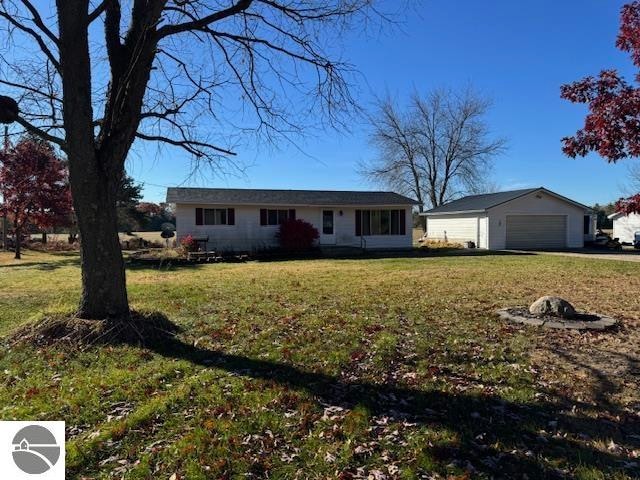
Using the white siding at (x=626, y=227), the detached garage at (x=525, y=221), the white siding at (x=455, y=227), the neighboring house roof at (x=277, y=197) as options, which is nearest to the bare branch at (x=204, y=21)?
the neighboring house roof at (x=277, y=197)

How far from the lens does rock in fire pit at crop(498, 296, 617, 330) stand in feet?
21.7

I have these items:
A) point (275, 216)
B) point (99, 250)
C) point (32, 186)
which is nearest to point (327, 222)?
point (275, 216)

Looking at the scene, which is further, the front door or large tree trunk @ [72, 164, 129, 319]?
the front door

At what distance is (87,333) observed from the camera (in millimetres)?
5844

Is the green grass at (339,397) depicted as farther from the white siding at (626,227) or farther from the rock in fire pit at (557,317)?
the white siding at (626,227)

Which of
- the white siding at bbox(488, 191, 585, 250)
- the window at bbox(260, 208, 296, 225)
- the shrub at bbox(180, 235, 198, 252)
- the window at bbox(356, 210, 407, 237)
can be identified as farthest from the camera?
the white siding at bbox(488, 191, 585, 250)

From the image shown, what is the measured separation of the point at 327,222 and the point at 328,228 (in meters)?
0.33

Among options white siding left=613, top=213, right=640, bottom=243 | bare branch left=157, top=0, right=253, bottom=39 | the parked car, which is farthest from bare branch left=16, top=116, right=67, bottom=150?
white siding left=613, top=213, right=640, bottom=243

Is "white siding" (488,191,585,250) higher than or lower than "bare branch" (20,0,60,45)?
lower

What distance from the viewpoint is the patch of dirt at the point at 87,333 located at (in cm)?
579

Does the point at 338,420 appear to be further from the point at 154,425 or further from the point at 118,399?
the point at 118,399

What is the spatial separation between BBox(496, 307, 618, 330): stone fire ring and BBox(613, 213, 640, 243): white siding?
32180mm

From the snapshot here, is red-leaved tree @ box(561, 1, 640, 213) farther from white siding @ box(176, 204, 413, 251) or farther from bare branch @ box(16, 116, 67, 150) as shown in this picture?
white siding @ box(176, 204, 413, 251)

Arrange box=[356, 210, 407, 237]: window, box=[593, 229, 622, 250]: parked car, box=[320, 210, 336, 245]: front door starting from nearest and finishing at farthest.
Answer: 1. box=[320, 210, 336, 245]: front door
2. box=[356, 210, 407, 237]: window
3. box=[593, 229, 622, 250]: parked car
